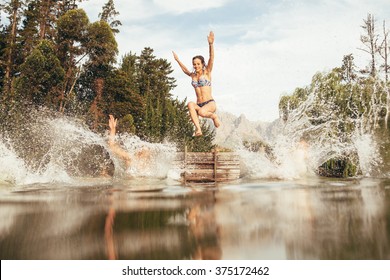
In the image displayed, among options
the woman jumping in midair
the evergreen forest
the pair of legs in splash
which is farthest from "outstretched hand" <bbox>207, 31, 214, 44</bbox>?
the evergreen forest

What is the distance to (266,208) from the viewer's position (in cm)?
434

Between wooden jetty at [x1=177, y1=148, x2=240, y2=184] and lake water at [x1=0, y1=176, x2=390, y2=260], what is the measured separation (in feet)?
11.9

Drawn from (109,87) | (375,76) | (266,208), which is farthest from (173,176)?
(109,87)

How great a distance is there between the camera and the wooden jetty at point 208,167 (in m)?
9.02

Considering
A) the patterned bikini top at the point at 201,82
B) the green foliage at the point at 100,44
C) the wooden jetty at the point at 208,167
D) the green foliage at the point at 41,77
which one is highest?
the green foliage at the point at 100,44

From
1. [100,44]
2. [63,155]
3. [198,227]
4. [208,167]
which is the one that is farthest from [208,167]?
[100,44]

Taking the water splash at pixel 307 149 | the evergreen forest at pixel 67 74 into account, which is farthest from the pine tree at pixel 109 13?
the water splash at pixel 307 149

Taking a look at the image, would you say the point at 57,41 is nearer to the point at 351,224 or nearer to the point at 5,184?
the point at 5,184

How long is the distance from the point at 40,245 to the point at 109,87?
1569 cm

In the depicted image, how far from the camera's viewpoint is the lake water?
8.84ft

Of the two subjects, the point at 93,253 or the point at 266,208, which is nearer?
the point at 93,253

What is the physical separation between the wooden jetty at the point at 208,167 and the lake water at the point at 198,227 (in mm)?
3624

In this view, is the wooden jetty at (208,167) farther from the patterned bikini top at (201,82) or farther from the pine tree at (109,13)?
the pine tree at (109,13)

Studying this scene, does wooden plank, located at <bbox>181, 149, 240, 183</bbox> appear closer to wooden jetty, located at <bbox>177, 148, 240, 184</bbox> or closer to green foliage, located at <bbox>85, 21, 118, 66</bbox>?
wooden jetty, located at <bbox>177, 148, 240, 184</bbox>
